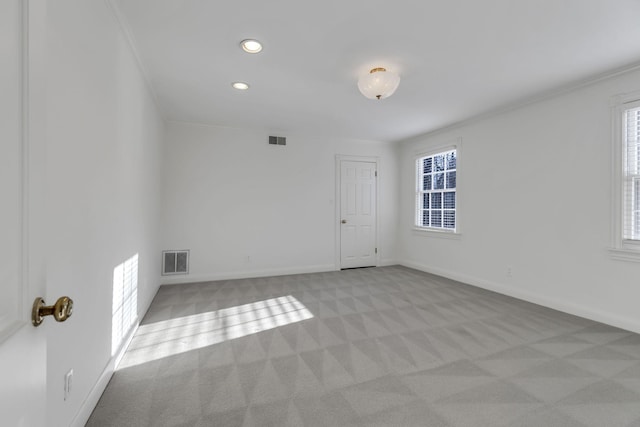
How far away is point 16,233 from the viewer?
24.6 inches

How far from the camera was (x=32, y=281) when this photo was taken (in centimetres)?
68

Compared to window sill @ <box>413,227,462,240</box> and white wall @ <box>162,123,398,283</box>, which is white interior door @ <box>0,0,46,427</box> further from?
window sill @ <box>413,227,462,240</box>

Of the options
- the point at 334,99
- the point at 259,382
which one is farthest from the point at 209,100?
the point at 259,382

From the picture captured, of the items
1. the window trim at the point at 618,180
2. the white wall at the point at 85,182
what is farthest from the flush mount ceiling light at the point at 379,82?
the window trim at the point at 618,180

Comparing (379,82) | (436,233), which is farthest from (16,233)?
(436,233)

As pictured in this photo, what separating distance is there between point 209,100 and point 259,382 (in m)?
3.30

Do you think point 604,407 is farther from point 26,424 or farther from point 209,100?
point 209,100

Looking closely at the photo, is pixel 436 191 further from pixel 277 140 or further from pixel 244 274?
pixel 244 274

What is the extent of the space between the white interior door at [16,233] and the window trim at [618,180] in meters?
4.33

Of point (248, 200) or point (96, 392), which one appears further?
point (248, 200)

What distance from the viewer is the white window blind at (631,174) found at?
286cm

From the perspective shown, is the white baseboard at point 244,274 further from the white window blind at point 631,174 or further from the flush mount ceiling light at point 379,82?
the white window blind at point 631,174

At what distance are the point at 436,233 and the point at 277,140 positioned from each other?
3299 mm

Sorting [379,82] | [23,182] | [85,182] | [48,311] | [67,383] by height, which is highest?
[379,82]
